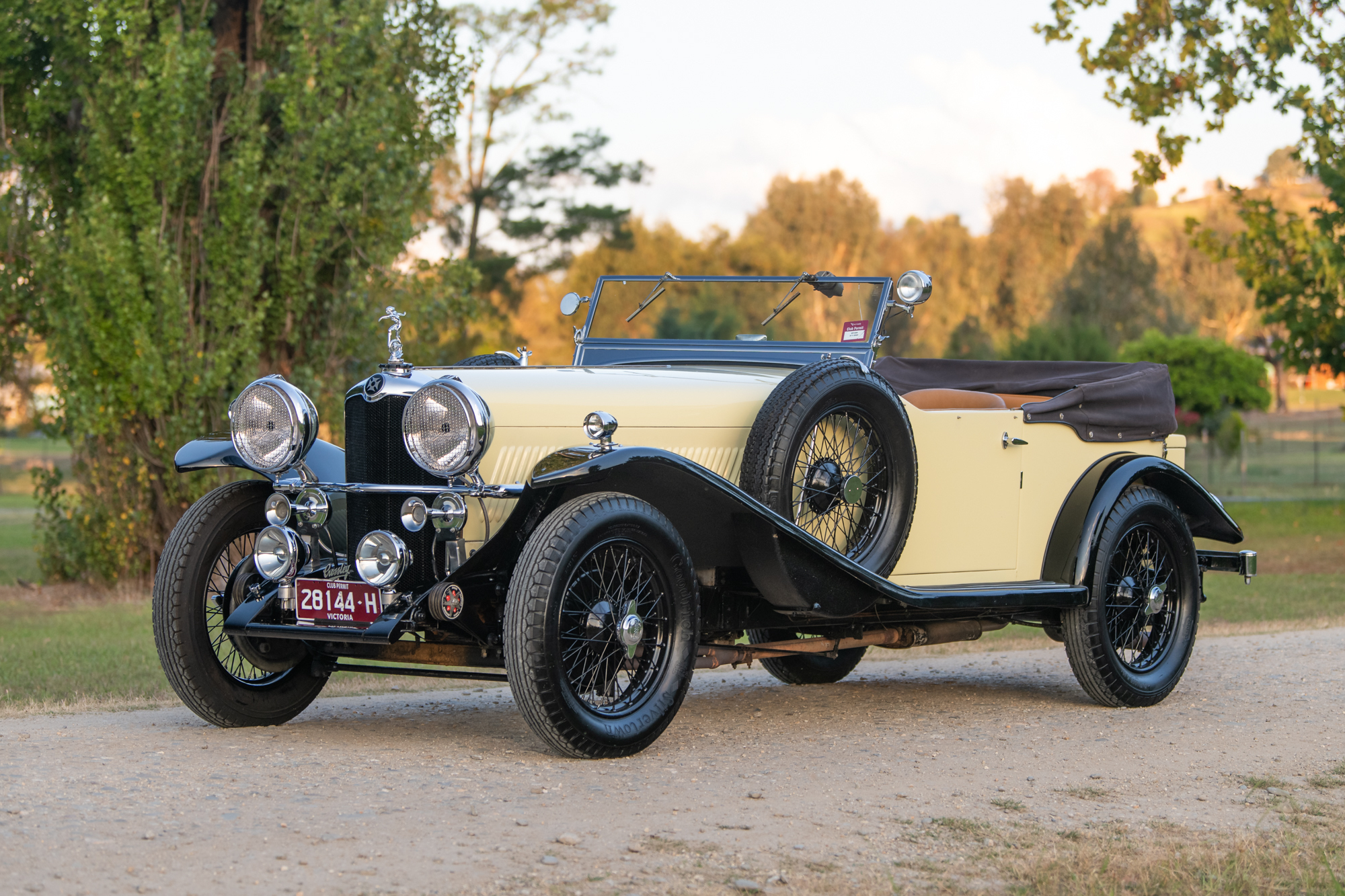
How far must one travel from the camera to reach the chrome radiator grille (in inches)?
203

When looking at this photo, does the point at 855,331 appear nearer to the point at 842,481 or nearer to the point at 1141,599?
the point at 842,481

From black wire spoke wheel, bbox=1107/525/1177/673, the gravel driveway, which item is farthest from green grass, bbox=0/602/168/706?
black wire spoke wheel, bbox=1107/525/1177/673

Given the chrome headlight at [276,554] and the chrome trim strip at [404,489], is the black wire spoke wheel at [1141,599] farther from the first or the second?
the chrome headlight at [276,554]

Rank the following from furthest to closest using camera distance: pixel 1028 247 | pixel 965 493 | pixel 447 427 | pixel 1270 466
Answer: pixel 1028 247, pixel 1270 466, pixel 965 493, pixel 447 427

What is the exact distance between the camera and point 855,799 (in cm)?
448

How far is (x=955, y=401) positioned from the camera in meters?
6.53

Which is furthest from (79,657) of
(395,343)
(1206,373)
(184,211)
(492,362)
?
(1206,373)

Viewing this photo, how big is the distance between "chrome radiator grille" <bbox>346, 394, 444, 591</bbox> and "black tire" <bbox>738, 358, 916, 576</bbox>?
122 cm

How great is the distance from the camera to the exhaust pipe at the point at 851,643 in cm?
553

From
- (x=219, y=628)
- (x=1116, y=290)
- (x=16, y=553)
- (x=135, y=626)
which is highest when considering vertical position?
(x=1116, y=290)

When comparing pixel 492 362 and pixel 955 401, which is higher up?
pixel 492 362

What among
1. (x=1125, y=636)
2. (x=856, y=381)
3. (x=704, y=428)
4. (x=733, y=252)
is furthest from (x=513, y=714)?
(x=733, y=252)

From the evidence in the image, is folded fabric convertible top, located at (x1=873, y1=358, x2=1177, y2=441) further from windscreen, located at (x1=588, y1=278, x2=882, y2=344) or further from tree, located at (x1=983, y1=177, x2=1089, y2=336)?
tree, located at (x1=983, y1=177, x2=1089, y2=336)

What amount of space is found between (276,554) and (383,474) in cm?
49
